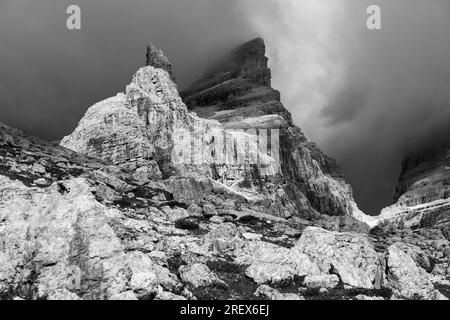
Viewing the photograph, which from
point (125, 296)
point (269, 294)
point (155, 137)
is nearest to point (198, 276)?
point (269, 294)

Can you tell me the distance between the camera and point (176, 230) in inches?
2124

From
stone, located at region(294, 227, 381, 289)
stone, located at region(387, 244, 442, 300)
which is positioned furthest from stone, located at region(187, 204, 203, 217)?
stone, located at region(387, 244, 442, 300)

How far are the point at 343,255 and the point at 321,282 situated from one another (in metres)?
4.97

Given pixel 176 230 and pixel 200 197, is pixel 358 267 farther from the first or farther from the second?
pixel 200 197

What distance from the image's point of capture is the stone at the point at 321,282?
36625mm

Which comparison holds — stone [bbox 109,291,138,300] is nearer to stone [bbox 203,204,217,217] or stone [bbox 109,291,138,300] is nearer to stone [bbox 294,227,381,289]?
stone [bbox 294,227,381,289]

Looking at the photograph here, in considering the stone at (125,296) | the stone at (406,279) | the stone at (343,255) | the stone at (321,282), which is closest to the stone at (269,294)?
the stone at (321,282)

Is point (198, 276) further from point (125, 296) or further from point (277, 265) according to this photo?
point (125, 296)

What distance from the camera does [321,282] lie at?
121ft

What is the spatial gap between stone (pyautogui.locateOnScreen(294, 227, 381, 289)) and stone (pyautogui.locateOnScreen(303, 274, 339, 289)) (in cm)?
117

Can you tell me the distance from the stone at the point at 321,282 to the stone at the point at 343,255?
117 centimetres

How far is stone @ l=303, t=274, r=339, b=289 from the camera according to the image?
36.6 m

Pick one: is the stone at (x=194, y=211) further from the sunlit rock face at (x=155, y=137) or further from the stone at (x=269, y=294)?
the sunlit rock face at (x=155, y=137)

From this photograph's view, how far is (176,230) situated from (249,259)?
12924 mm
